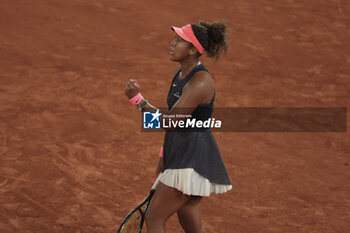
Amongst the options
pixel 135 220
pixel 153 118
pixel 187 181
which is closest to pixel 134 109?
pixel 135 220

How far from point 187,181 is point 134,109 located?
14.6 feet

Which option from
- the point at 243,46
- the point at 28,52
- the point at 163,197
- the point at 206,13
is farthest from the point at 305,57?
the point at 163,197

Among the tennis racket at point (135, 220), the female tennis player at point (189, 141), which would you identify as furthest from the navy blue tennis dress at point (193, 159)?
the tennis racket at point (135, 220)

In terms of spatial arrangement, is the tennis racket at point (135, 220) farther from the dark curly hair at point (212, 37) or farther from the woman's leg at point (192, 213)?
the dark curly hair at point (212, 37)

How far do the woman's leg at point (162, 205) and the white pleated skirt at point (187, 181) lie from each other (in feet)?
0.17

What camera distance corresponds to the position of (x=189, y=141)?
3543mm

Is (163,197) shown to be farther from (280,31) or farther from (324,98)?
(280,31)

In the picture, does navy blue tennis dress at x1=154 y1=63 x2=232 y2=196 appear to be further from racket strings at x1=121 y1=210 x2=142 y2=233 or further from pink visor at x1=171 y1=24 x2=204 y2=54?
racket strings at x1=121 y1=210 x2=142 y2=233

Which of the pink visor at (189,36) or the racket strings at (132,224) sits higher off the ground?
the pink visor at (189,36)

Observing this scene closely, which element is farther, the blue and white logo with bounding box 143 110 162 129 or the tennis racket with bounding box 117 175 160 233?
the tennis racket with bounding box 117 175 160 233

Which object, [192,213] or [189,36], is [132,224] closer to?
[192,213]

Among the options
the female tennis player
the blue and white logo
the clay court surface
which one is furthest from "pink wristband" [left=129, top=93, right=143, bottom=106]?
the clay court surface

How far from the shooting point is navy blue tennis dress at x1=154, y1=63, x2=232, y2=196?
3488 millimetres

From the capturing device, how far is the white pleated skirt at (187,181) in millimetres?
3447
